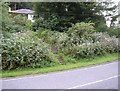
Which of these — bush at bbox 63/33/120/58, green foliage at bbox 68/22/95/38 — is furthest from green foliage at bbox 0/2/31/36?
bush at bbox 63/33/120/58

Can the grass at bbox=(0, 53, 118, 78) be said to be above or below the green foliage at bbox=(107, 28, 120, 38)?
below

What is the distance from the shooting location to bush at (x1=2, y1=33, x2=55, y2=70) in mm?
15891

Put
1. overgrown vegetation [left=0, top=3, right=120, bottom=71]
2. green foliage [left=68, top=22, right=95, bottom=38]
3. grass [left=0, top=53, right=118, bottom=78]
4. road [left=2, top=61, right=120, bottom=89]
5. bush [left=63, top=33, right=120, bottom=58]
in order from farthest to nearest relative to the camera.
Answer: green foliage [left=68, top=22, right=95, bottom=38], bush [left=63, top=33, right=120, bottom=58], overgrown vegetation [left=0, top=3, right=120, bottom=71], grass [left=0, top=53, right=118, bottom=78], road [left=2, top=61, right=120, bottom=89]

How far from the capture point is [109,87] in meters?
10.5

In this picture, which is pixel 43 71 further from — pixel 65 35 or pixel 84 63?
pixel 65 35

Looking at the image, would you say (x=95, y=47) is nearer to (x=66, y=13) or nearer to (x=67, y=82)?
(x=66, y=13)

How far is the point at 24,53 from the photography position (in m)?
16.5

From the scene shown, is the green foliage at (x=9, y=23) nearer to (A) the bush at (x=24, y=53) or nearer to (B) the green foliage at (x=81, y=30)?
(A) the bush at (x=24, y=53)

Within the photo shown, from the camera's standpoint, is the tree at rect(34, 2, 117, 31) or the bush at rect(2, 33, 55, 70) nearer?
the bush at rect(2, 33, 55, 70)

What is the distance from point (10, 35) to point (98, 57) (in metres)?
6.97

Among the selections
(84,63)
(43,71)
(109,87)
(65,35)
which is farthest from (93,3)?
(109,87)

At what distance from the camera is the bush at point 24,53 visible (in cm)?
1589

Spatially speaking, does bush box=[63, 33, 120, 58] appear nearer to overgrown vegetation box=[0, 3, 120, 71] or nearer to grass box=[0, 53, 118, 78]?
overgrown vegetation box=[0, 3, 120, 71]

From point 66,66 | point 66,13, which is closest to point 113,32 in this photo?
point 66,13
